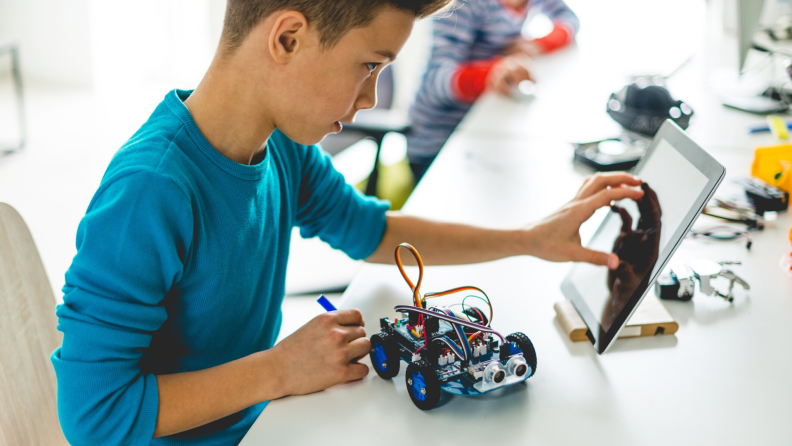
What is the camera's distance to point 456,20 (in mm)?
1937

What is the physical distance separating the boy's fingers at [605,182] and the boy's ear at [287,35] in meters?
0.46

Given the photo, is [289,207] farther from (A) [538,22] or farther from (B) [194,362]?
(A) [538,22]

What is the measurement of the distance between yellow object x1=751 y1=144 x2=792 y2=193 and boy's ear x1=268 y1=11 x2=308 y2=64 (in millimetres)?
936

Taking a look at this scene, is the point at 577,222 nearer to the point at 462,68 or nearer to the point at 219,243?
the point at 219,243

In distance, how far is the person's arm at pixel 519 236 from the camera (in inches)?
34.5

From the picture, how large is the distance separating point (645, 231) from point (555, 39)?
1.59 metres


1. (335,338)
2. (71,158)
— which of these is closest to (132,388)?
(335,338)

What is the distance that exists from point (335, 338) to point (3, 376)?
0.38 meters

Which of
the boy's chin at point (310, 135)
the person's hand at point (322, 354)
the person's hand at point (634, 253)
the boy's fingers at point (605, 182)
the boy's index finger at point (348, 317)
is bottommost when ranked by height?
the person's hand at point (322, 354)

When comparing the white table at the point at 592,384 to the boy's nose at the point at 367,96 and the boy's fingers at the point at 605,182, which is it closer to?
the boy's fingers at the point at 605,182

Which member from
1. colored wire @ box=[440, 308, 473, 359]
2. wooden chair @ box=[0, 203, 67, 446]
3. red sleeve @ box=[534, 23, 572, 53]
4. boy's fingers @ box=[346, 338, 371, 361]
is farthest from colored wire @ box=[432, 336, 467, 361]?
red sleeve @ box=[534, 23, 572, 53]

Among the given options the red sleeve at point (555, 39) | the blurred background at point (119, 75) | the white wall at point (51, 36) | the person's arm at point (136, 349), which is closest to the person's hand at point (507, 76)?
the blurred background at point (119, 75)

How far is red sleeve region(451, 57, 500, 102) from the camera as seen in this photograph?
185cm

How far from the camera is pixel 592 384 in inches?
28.1
